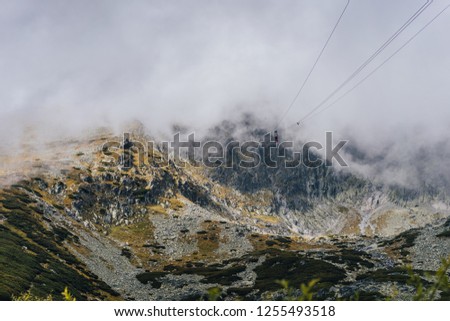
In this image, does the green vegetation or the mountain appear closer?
the green vegetation

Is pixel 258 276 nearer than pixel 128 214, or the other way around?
pixel 258 276

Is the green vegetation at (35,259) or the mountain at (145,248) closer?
the green vegetation at (35,259)


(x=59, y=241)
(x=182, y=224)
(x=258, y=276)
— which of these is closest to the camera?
(x=258, y=276)

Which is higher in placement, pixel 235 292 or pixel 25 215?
pixel 25 215

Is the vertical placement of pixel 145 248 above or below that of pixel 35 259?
below

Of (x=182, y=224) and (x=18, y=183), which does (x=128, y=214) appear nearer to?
(x=182, y=224)

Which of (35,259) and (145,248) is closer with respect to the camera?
(35,259)

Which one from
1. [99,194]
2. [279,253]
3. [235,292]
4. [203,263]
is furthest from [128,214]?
[235,292]
